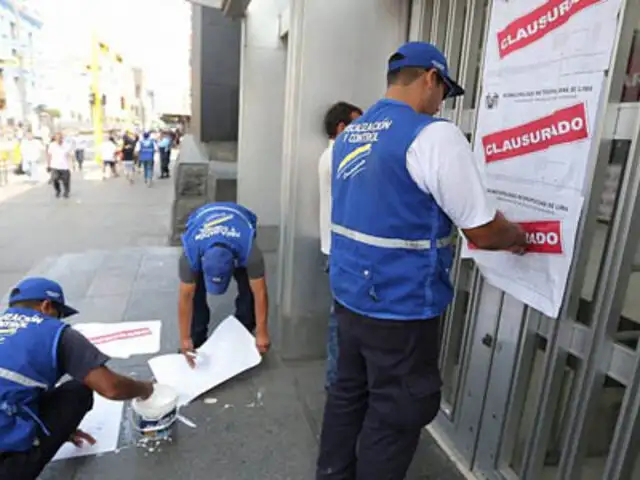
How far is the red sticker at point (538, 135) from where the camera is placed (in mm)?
1661

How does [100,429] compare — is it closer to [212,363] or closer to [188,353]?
[188,353]

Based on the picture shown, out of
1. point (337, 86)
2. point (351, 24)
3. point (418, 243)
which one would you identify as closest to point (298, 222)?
point (337, 86)

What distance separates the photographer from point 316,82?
3.01 m

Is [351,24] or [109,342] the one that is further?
[109,342]

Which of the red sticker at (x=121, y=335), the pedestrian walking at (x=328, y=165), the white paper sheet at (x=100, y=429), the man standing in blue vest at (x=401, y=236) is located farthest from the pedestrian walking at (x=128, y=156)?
the man standing in blue vest at (x=401, y=236)

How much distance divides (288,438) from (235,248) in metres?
1.14

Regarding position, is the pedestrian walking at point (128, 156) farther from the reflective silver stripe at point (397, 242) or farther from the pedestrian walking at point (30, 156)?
the reflective silver stripe at point (397, 242)

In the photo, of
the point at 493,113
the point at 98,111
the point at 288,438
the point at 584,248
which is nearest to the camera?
the point at 584,248

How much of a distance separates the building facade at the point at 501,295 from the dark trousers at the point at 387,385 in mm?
528

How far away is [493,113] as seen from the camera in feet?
6.82

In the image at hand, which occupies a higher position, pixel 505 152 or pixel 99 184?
pixel 505 152

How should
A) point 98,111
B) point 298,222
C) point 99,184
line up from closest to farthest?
point 298,222 → point 99,184 → point 98,111

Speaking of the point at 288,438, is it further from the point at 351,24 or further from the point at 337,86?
the point at 351,24

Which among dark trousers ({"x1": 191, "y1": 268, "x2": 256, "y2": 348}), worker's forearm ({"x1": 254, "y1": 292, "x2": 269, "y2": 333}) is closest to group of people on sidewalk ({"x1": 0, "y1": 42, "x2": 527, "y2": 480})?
worker's forearm ({"x1": 254, "y1": 292, "x2": 269, "y2": 333})
